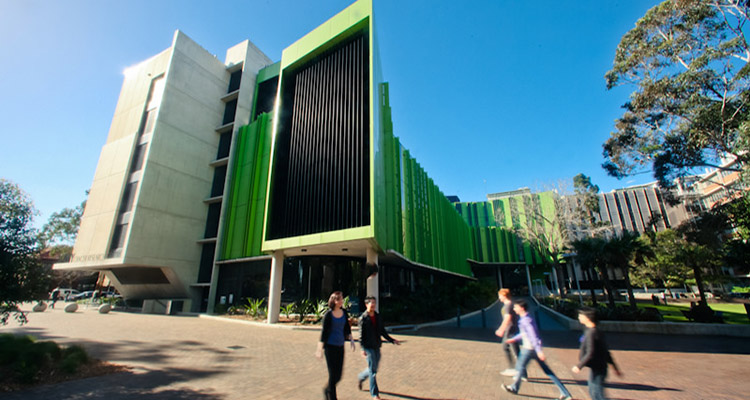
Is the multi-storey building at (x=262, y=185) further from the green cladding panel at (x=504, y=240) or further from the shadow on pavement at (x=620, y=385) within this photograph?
the green cladding panel at (x=504, y=240)

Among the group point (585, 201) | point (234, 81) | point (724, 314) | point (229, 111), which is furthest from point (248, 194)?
point (585, 201)

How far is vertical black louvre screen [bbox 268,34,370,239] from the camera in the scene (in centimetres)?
1532

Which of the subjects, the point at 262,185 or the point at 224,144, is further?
the point at 224,144

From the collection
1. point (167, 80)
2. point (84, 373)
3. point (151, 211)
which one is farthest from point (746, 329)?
point (167, 80)

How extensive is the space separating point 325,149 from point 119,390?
13405 millimetres

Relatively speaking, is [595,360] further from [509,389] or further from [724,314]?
[724,314]

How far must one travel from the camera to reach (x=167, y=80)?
2734 cm

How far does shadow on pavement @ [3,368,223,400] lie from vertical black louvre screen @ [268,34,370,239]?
950cm

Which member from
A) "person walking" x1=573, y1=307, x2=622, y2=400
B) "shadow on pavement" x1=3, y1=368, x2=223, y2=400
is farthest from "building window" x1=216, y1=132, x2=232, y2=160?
"person walking" x1=573, y1=307, x2=622, y2=400

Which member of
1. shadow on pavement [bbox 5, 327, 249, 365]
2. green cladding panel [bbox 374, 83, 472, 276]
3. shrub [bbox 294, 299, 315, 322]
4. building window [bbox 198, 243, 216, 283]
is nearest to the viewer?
shadow on pavement [bbox 5, 327, 249, 365]

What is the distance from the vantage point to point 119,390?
522 cm

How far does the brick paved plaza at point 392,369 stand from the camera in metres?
5.22

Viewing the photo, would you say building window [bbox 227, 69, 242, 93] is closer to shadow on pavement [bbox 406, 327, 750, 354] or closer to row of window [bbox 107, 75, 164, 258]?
row of window [bbox 107, 75, 164, 258]

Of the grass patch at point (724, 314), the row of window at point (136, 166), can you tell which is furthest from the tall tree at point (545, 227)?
the row of window at point (136, 166)
